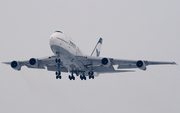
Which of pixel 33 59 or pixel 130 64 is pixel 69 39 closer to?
pixel 33 59

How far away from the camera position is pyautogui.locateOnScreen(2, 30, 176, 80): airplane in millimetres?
43438

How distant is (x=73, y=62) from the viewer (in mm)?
46969

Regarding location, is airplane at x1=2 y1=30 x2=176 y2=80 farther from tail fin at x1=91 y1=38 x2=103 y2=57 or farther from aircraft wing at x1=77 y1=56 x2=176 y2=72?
tail fin at x1=91 y1=38 x2=103 y2=57

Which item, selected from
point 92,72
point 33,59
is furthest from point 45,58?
point 92,72

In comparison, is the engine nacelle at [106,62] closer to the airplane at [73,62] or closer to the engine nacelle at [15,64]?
the airplane at [73,62]

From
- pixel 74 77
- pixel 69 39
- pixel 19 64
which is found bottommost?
pixel 74 77

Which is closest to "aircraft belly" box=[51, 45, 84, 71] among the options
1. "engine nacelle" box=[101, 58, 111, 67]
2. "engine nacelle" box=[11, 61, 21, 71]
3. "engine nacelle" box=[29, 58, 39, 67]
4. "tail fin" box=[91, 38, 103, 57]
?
"engine nacelle" box=[101, 58, 111, 67]

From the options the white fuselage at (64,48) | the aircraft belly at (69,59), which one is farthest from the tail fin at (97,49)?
the white fuselage at (64,48)

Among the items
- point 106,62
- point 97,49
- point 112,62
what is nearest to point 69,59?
point 106,62

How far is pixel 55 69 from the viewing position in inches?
2111

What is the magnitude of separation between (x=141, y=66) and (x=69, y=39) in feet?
40.1

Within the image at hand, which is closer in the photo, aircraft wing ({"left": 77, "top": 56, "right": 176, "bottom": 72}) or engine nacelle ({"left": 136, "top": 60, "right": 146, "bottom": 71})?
engine nacelle ({"left": 136, "top": 60, "right": 146, "bottom": 71})

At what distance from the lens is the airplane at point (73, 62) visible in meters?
43.4

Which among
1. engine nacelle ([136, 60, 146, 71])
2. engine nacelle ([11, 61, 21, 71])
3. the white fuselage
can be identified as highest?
the white fuselage
